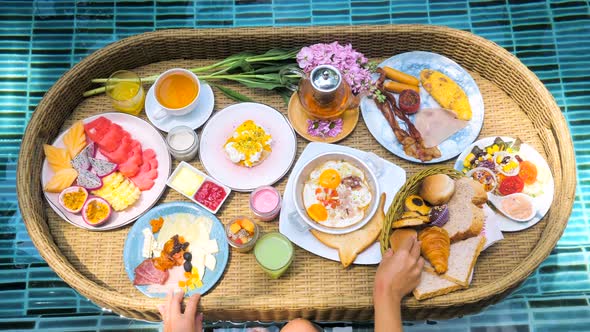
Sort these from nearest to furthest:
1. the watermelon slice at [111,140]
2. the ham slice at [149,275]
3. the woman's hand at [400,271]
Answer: the woman's hand at [400,271] < the ham slice at [149,275] < the watermelon slice at [111,140]

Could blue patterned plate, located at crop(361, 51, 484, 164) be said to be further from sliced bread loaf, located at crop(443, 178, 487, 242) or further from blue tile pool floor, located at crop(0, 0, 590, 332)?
blue tile pool floor, located at crop(0, 0, 590, 332)

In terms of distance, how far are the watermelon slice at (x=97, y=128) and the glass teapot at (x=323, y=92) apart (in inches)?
27.0

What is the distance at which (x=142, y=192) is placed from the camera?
173 centimetres

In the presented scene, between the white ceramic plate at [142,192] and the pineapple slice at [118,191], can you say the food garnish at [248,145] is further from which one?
the pineapple slice at [118,191]

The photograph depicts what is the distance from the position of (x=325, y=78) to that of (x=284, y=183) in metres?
0.40

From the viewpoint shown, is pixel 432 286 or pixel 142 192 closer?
pixel 432 286

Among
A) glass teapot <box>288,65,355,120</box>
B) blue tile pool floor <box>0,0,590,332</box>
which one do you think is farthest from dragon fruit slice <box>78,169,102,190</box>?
glass teapot <box>288,65,355,120</box>

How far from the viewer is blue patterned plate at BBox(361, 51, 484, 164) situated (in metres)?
1.78

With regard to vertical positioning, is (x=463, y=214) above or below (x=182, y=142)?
below

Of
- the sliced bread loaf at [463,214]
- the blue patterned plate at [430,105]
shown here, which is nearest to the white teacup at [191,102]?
the blue patterned plate at [430,105]

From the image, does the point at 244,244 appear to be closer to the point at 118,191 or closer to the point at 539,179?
the point at 118,191

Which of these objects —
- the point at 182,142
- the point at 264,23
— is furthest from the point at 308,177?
the point at 264,23

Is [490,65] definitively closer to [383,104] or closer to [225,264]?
[383,104]

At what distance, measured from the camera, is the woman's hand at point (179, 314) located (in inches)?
61.2
